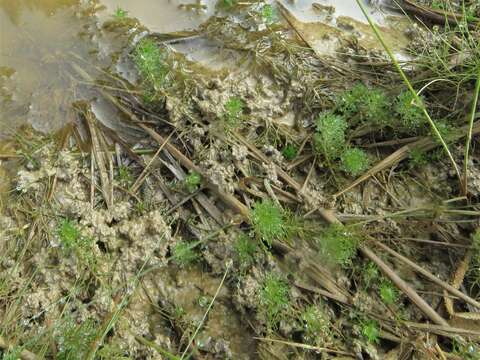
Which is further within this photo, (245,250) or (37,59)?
(37,59)

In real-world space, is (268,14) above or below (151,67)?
above

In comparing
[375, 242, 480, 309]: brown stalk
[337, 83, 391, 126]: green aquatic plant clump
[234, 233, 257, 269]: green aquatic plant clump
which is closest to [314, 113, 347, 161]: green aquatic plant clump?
[337, 83, 391, 126]: green aquatic plant clump

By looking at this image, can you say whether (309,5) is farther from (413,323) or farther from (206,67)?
(413,323)

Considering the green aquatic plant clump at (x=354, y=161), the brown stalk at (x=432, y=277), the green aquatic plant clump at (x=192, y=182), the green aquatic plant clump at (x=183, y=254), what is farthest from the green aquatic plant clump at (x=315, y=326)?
the green aquatic plant clump at (x=192, y=182)

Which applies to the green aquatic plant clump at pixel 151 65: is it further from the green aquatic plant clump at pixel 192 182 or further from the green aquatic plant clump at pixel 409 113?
the green aquatic plant clump at pixel 409 113

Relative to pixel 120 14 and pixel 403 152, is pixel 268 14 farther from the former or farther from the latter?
pixel 403 152

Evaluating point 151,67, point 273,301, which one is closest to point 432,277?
point 273,301
